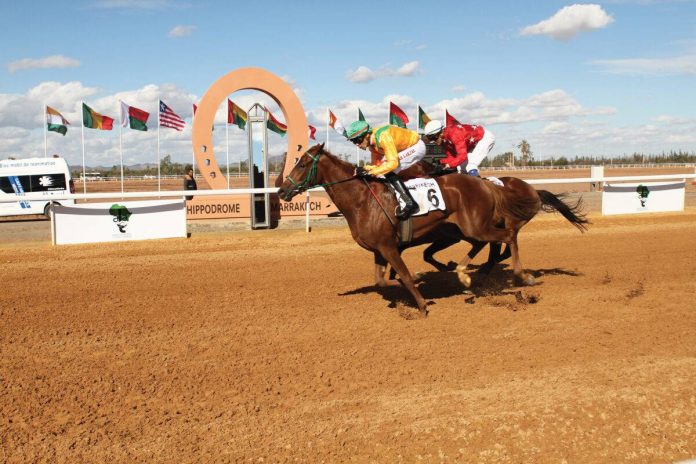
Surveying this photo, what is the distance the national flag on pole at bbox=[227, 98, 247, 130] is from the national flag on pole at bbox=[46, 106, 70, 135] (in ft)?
22.5

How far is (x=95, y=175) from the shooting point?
73.3 metres

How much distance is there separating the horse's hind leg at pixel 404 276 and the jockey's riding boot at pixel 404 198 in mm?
407

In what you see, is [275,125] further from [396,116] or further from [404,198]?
[404,198]

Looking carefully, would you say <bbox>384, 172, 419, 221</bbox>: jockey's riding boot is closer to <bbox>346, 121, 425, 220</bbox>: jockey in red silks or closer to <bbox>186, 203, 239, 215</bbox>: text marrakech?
<bbox>346, 121, 425, 220</bbox>: jockey in red silks

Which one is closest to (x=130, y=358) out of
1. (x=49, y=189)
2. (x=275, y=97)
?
(x=275, y=97)

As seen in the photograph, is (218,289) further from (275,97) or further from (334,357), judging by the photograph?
(275,97)

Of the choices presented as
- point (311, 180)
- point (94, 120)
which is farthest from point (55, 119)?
point (311, 180)

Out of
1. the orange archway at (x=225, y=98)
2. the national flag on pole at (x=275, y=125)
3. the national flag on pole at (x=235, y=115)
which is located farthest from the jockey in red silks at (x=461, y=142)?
the national flag on pole at (x=235, y=115)

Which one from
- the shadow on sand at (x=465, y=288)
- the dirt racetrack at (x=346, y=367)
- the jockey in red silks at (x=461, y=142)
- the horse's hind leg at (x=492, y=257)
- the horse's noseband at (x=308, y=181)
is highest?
the jockey in red silks at (x=461, y=142)

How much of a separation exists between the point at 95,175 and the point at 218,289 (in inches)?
2797

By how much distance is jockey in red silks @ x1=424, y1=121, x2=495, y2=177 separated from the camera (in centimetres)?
804

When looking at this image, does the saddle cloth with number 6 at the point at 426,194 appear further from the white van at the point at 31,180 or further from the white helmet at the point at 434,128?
the white van at the point at 31,180

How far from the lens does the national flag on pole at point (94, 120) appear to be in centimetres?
2311

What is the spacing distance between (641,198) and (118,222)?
43.1 feet
